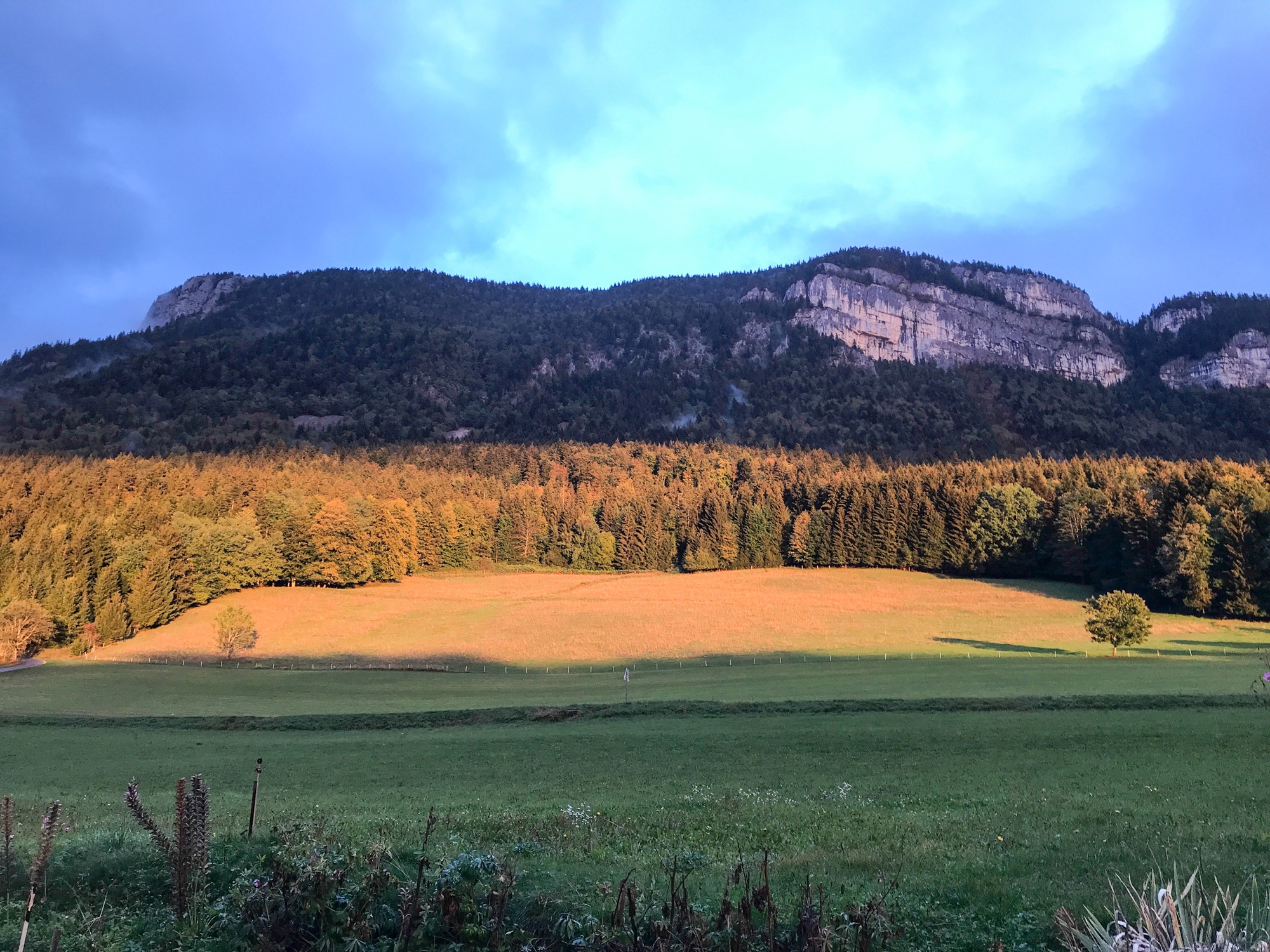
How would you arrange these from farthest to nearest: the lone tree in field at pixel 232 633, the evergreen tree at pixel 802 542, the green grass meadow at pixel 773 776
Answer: the evergreen tree at pixel 802 542 < the lone tree in field at pixel 232 633 < the green grass meadow at pixel 773 776

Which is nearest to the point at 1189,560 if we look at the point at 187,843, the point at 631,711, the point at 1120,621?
the point at 1120,621

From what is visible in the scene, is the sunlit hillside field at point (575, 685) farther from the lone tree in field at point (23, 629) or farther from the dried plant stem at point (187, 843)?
the dried plant stem at point (187, 843)

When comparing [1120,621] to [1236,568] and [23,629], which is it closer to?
[1236,568]

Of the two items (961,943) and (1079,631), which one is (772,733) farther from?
(1079,631)

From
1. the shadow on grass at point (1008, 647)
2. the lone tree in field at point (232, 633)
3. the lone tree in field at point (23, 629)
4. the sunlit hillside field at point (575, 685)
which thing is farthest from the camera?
the lone tree in field at point (232, 633)

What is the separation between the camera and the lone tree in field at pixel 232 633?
187 ft

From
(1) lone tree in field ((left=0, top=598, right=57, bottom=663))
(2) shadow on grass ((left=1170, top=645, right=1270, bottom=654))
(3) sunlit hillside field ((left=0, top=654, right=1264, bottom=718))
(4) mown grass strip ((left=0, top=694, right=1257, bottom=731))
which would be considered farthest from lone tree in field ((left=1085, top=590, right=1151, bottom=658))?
(1) lone tree in field ((left=0, top=598, right=57, bottom=663))

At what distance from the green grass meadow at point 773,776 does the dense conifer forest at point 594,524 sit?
2504cm

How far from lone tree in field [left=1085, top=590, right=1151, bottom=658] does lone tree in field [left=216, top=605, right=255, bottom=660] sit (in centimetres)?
6030

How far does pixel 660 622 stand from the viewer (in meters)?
66.4

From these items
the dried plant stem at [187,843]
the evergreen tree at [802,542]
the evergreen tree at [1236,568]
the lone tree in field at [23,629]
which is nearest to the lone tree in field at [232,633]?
the lone tree in field at [23,629]

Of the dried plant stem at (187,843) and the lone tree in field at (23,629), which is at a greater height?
the dried plant stem at (187,843)

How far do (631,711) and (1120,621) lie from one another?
35378 millimetres

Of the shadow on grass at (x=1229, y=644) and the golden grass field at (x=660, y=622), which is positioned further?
the golden grass field at (x=660, y=622)
